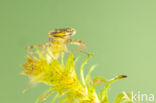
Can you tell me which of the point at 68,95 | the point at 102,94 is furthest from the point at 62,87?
the point at 102,94

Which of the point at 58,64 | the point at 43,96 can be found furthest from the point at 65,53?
the point at 43,96

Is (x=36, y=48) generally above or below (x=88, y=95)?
above

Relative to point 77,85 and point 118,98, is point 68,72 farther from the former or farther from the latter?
point 118,98

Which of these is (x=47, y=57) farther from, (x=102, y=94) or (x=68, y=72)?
(x=102, y=94)

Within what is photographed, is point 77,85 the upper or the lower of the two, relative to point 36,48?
lower

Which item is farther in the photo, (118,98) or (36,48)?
(36,48)

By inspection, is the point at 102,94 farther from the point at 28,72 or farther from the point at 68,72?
the point at 28,72

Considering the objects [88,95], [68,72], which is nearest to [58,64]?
[68,72]
